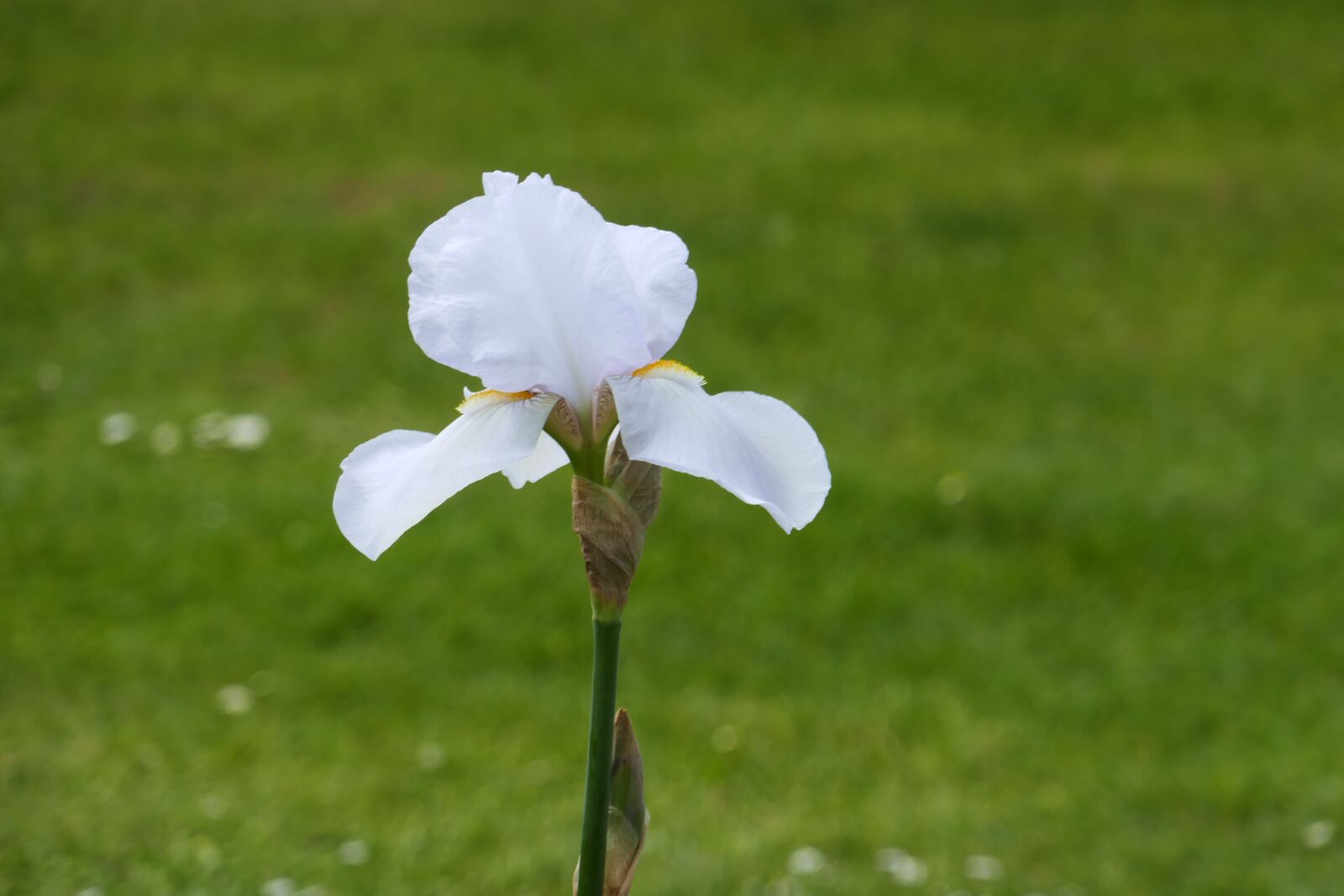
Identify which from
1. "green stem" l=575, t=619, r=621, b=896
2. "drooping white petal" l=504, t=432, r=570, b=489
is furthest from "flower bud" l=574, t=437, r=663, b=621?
"drooping white petal" l=504, t=432, r=570, b=489

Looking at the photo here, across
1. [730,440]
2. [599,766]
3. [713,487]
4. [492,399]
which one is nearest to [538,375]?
[492,399]

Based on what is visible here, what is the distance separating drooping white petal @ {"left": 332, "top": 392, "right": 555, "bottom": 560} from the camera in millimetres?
1094

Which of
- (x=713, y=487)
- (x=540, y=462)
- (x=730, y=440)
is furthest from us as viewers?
(x=713, y=487)

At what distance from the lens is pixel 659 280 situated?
47.3 inches

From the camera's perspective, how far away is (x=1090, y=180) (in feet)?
24.3

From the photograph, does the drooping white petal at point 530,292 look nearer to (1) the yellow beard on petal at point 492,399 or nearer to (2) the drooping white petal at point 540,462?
(1) the yellow beard on petal at point 492,399

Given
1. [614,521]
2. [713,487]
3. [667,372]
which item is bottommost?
[614,521]

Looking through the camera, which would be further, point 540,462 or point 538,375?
point 540,462

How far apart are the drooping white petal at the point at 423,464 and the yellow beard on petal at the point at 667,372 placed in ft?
0.24

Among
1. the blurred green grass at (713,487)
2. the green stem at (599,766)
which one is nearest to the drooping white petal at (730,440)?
the green stem at (599,766)

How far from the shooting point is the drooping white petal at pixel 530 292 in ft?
3.70

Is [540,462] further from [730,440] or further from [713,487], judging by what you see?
[713,487]

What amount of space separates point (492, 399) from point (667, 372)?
137mm

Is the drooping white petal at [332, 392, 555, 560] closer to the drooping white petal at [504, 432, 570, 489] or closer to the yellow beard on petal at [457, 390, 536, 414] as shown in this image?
the yellow beard on petal at [457, 390, 536, 414]
